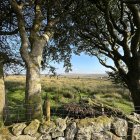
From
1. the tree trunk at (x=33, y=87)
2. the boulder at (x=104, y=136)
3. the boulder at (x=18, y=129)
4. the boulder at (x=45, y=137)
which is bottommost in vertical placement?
the boulder at (x=104, y=136)

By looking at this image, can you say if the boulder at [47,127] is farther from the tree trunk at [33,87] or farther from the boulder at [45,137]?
the tree trunk at [33,87]

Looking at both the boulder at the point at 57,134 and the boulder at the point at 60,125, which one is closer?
the boulder at the point at 57,134

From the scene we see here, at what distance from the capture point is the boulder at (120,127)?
56.5ft

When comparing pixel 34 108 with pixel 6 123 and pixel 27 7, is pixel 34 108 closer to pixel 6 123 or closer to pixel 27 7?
pixel 6 123

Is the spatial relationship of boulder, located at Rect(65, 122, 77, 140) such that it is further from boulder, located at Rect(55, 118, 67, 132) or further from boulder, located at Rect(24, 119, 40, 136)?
boulder, located at Rect(24, 119, 40, 136)

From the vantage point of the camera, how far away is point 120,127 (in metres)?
17.4

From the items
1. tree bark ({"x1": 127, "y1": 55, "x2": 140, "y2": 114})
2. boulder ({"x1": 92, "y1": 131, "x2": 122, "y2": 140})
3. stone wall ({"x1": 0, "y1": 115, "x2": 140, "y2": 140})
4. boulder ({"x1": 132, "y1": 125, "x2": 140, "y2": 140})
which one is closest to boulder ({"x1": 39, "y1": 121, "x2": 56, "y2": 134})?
stone wall ({"x1": 0, "y1": 115, "x2": 140, "y2": 140})

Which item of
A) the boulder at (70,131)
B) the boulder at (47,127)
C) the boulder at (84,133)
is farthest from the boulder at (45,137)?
the boulder at (84,133)

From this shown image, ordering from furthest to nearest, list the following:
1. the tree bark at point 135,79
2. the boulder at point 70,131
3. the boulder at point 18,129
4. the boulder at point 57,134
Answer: the tree bark at point 135,79
the boulder at point 70,131
the boulder at point 57,134
the boulder at point 18,129

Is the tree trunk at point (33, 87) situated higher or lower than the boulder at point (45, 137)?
higher

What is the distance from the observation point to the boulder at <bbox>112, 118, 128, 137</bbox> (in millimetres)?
17234

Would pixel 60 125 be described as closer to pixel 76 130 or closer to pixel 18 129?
pixel 76 130

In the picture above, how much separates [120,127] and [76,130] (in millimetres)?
2306

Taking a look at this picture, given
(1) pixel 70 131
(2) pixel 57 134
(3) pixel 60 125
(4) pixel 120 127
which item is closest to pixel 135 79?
(4) pixel 120 127
